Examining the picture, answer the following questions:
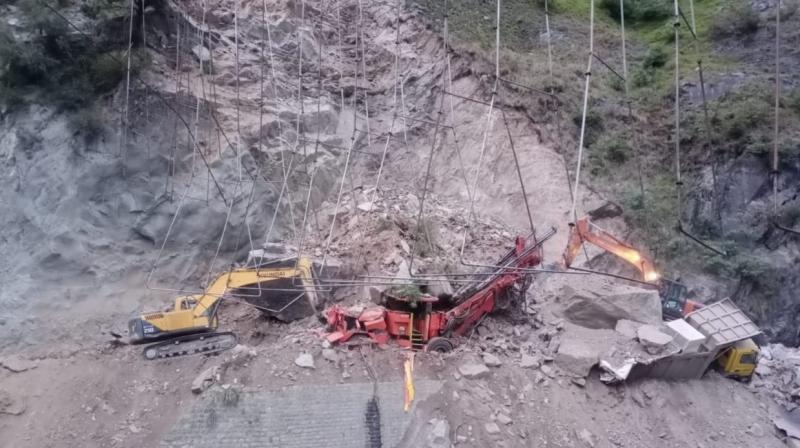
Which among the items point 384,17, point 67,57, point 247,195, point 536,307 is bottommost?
point 536,307

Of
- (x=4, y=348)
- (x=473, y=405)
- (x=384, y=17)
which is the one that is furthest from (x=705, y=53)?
(x=4, y=348)

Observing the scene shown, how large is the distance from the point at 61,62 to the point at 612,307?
11.9 metres

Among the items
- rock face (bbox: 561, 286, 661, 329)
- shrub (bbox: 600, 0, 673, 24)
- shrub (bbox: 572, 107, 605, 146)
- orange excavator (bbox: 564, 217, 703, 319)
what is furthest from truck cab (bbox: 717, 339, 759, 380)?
shrub (bbox: 600, 0, 673, 24)

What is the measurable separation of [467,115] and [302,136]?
4.50 m

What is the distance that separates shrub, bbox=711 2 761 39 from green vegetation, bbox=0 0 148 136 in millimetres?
15998

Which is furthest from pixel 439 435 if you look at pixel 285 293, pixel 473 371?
pixel 285 293

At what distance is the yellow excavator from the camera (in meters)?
9.74

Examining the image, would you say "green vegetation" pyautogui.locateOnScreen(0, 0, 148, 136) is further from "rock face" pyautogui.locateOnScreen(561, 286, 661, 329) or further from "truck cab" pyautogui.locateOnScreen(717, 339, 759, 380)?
"truck cab" pyautogui.locateOnScreen(717, 339, 759, 380)

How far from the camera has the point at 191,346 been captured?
9906 mm

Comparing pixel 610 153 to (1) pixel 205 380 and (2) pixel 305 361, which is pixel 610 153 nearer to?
(2) pixel 305 361

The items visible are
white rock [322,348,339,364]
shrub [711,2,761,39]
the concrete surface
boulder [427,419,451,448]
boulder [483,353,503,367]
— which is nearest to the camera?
boulder [427,419,451,448]

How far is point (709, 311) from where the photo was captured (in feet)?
34.4

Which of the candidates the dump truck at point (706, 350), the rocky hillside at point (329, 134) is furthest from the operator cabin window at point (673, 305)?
the rocky hillside at point (329, 134)

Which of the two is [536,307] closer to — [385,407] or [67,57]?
[385,407]
